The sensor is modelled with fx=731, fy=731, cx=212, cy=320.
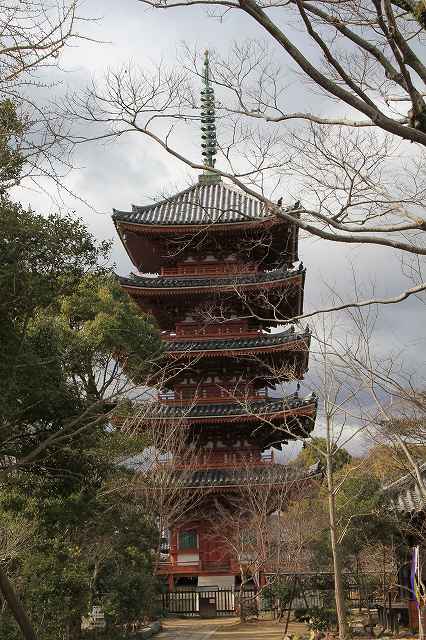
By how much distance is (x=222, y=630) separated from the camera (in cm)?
1842

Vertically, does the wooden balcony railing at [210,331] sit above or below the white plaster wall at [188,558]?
above

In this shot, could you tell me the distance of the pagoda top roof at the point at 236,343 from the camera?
850 inches

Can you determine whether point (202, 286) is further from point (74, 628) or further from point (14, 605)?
point (14, 605)

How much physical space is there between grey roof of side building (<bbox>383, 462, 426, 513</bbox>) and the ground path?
3.89m

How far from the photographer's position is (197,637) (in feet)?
55.0

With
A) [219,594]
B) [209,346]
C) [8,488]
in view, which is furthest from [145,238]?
[8,488]

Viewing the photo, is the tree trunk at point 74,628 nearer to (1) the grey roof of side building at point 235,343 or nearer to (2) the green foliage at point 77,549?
(2) the green foliage at point 77,549

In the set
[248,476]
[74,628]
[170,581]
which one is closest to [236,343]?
[248,476]

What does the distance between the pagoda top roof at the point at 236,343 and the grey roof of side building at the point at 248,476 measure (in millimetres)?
3562

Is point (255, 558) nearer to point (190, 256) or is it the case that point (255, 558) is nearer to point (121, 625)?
point (121, 625)

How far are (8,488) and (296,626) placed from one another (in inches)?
447

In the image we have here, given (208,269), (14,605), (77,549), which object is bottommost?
(14,605)

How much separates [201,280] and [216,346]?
7.00 feet

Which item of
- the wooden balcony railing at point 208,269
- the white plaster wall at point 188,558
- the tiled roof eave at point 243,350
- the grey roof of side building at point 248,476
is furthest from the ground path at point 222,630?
the wooden balcony railing at point 208,269
